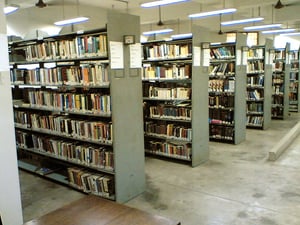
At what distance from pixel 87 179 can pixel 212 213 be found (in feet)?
5.78

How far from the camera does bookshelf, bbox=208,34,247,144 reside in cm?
637

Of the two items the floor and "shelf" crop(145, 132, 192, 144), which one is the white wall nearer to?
the floor

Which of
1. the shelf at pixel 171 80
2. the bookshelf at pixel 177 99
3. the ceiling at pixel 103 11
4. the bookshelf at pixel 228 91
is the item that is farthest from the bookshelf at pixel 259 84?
the shelf at pixel 171 80

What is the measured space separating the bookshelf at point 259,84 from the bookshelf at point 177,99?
3.20 metres

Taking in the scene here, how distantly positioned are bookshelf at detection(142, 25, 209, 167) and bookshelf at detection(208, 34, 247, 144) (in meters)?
1.35

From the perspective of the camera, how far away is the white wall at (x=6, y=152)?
109 inches

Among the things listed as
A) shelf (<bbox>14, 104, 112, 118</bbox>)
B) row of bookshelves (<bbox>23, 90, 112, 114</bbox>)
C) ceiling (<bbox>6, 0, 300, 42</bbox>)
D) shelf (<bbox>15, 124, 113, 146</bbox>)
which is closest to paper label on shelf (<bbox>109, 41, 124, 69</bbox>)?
row of bookshelves (<bbox>23, 90, 112, 114</bbox>)

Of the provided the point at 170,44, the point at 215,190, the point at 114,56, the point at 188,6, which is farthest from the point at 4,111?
the point at 188,6

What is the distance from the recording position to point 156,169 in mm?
5113

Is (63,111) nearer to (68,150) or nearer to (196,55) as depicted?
(68,150)

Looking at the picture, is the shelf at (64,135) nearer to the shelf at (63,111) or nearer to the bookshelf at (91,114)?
the bookshelf at (91,114)

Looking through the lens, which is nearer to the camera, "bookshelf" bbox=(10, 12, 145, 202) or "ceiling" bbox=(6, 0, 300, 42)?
"bookshelf" bbox=(10, 12, 145, 202)

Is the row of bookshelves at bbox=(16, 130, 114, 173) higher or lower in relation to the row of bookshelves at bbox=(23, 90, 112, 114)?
lower

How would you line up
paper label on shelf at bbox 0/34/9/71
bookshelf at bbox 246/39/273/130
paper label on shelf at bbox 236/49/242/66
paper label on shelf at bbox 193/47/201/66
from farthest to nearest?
bookshelf at bbox 246/39/273/130
paper label on shelf at bbox 236/49/242/66
paper label on shelf at bbox 193/47/201/66
paper label on shelf at bbox 0/34/9/71
